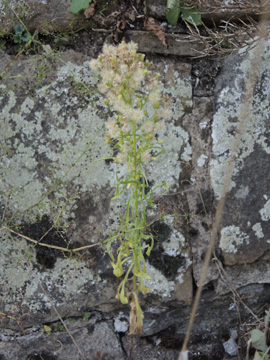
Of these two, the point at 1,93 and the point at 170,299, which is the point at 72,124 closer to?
the point at 1,93

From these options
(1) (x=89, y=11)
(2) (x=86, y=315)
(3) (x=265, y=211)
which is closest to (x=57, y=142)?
(1) (x=89, y=11)

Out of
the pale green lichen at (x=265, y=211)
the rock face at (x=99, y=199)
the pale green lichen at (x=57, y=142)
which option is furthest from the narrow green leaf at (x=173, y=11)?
the pale green lichen at (x=265, y=211)

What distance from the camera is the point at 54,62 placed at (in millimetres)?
1550

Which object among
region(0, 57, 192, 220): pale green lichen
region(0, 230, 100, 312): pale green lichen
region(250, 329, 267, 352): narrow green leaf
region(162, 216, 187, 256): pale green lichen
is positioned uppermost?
region(0, 57, 192, 220): pale green lichen

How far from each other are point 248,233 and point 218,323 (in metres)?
0.45

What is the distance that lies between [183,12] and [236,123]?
19.8 inches

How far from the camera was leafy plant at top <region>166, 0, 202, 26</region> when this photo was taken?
59.4 inches

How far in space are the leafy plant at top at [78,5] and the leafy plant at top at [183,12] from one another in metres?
0.32

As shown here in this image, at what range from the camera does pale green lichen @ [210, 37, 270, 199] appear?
5.30 feet

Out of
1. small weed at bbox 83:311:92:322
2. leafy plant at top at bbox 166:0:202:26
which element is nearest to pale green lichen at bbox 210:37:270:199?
leafy plant at top at bbox 166:0:202:26

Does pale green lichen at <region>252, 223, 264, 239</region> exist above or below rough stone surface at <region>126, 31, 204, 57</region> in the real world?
below

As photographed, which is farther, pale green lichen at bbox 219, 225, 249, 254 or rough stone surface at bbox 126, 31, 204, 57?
pale green lichen at bbox 219, 225, 249, 254

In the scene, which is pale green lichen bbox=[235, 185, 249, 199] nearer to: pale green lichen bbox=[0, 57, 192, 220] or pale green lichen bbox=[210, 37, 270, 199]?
pale green lichen bbox=[210, 37, 270, 199]

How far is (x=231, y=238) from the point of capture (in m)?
1.67
